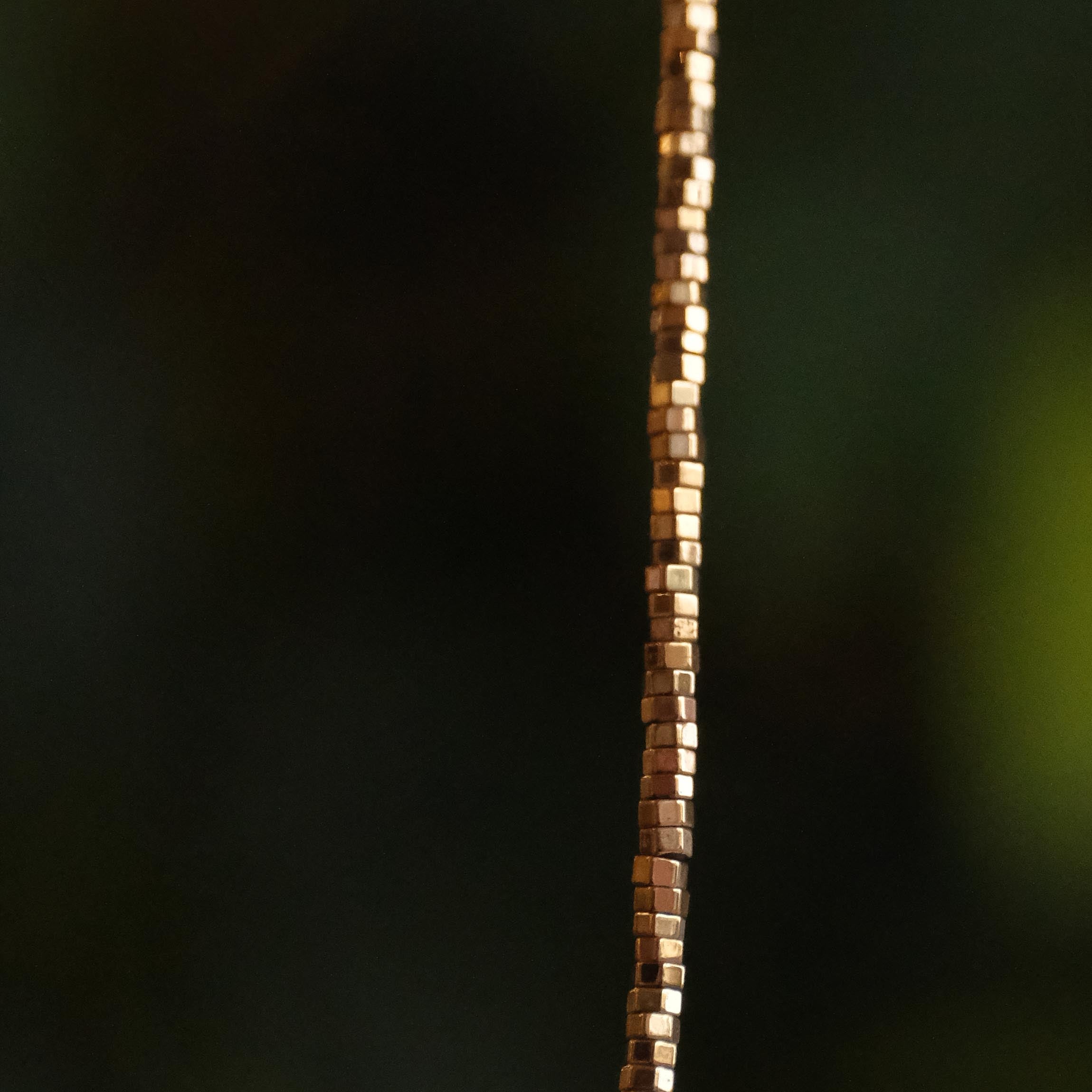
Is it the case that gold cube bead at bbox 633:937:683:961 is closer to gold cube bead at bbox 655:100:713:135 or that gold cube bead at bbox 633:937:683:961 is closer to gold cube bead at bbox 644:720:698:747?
gold cube bead at bbox 644:720:698:747

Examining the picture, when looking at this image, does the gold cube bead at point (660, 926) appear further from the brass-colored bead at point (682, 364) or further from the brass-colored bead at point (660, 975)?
the brass-colored bead at point (682, 364)

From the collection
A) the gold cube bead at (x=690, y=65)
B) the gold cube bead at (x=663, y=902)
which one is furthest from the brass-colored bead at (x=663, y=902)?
the gold cube bead at (x=690, y=65)

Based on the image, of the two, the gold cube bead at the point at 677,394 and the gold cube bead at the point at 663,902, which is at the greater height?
the gold cube bead at the point at 677,394

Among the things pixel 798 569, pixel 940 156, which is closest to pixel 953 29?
pixel 940 156

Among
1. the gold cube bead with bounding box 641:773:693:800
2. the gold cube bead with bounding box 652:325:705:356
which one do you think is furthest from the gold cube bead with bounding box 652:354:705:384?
the gold cube bead with bounding box 641:773:693:800

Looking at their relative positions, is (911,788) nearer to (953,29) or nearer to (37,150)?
(953,29)

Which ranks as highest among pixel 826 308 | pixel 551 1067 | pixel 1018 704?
pixel 826 308

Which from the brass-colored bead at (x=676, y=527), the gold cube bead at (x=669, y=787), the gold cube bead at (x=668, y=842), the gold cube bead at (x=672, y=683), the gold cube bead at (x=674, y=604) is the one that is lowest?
the gold cube bead at (x=668, y=842)
